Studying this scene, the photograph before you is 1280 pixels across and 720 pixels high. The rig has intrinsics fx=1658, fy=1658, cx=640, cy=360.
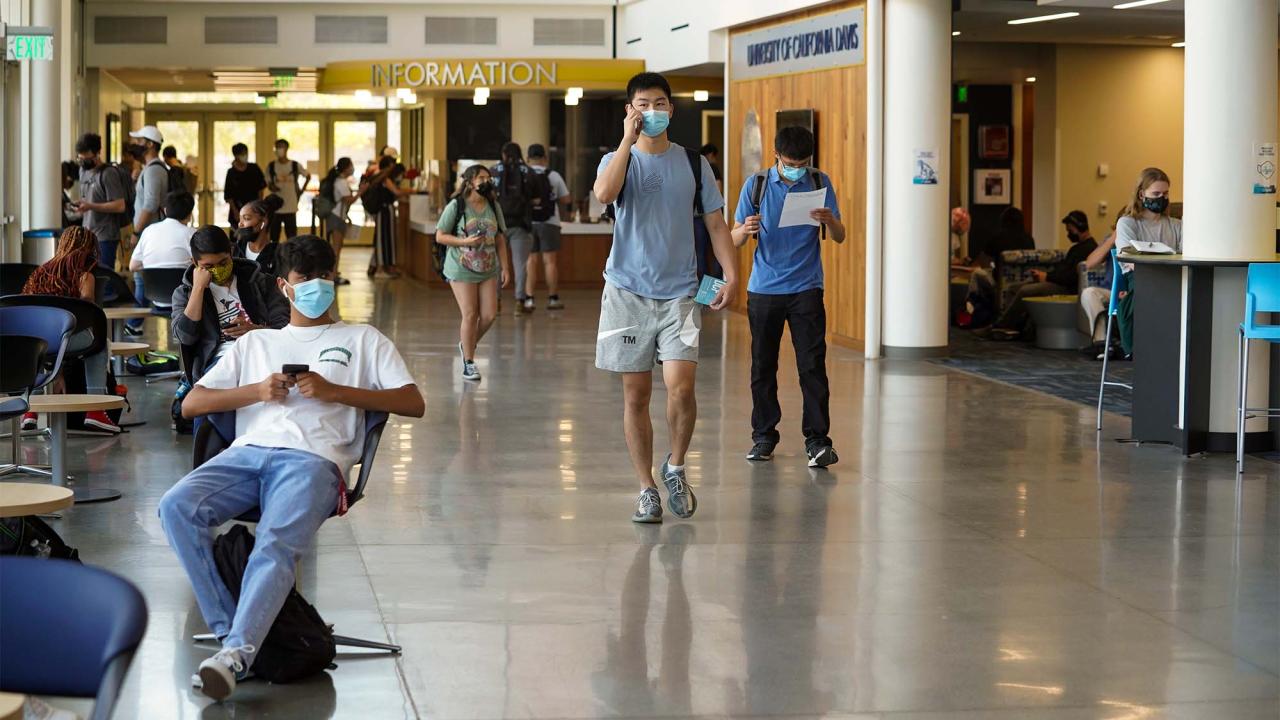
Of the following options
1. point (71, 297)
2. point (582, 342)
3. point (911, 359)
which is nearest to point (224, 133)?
point (582, 342)

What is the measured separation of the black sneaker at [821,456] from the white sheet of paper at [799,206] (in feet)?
3.52

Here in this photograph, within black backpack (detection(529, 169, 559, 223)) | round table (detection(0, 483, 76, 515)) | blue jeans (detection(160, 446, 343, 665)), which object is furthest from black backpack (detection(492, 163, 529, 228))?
round table (detection(0, 483, 76, 515))

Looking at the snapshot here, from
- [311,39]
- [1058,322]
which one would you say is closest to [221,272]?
[1058,322]

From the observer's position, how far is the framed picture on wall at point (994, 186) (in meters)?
18.9

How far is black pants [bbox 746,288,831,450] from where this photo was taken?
7.95 metres

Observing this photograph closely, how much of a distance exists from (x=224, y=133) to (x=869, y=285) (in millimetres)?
20664

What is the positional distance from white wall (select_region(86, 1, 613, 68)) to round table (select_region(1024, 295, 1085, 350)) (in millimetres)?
9975

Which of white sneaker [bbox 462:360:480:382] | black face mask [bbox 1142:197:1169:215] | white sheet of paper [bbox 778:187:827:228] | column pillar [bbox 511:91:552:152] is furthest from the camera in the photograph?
column pillar [bbox 511:91:552:152]

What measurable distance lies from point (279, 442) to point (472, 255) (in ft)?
22.5

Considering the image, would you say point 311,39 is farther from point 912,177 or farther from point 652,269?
point 652,269

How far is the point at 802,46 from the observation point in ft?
49.0

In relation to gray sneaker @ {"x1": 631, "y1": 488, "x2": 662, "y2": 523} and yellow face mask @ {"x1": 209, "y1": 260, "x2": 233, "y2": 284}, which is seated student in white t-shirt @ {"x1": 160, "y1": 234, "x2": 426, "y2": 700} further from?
yellow face mask @ {"x1": 209, "y1": 260, "x2": 233, "y2": 284}

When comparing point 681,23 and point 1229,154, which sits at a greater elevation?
point 681,23

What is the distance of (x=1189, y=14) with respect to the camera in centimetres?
851
